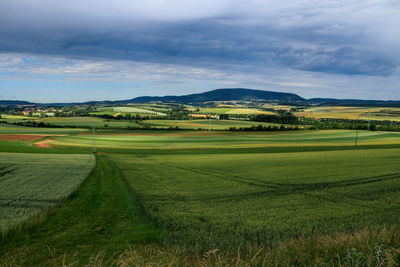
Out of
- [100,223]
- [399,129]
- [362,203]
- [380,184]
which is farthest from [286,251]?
[399,129]

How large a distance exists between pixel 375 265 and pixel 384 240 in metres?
2.03

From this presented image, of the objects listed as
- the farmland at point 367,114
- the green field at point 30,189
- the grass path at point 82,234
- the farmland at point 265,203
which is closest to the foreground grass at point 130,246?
the grass path at point 82,234

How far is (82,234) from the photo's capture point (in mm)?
11156

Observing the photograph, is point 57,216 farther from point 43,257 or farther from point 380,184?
point 380,184

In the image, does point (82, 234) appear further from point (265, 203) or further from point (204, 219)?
point (265, 203)

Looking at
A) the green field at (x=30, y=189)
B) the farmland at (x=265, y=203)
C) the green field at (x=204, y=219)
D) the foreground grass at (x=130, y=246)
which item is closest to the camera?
the foreground grass at (x=130, y=246)

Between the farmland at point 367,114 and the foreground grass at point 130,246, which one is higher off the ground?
the farmland at point 367,114

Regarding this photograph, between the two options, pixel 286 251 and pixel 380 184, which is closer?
pixel 286 251

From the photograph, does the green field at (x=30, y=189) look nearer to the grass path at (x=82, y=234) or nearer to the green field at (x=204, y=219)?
the green field at (x=204, y=219)

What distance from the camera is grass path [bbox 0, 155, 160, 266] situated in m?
8.99

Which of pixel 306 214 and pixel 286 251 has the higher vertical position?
pixel 286 251

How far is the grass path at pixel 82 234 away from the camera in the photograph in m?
8.99

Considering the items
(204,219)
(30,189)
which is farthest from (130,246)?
(30,189)

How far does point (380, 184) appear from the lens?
63.0 feet
